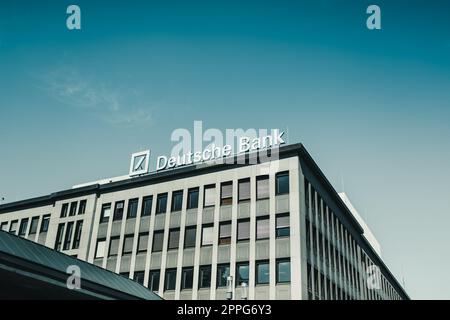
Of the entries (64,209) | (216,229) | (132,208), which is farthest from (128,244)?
(64,209)

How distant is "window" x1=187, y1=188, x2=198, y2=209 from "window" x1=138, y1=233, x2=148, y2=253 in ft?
17.7

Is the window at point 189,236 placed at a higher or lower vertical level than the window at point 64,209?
lower

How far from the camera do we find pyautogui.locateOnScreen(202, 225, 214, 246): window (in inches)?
1526

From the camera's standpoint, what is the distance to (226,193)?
4019 centimetres

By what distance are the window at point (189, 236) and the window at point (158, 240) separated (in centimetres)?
269

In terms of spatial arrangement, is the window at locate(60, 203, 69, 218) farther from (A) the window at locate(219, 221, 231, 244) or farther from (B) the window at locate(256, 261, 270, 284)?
(B) the window at locate(256, 261, 270, 284)

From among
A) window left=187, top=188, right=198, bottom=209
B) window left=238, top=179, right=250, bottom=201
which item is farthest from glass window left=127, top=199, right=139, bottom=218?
window left=238, top=179, right=250, bottom=201

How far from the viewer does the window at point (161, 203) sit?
42869 mm

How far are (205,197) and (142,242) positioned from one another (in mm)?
7790

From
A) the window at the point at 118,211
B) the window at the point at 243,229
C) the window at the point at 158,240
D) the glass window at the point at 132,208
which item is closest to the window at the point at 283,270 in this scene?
the window at the point at 243,229

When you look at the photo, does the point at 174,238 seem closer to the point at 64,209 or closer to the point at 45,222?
the point at 64,209

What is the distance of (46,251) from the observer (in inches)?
782

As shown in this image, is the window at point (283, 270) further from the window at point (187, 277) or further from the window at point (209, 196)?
the window at point (209, 196)

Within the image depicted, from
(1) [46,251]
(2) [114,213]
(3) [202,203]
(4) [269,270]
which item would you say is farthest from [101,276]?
(2) [114,213]
